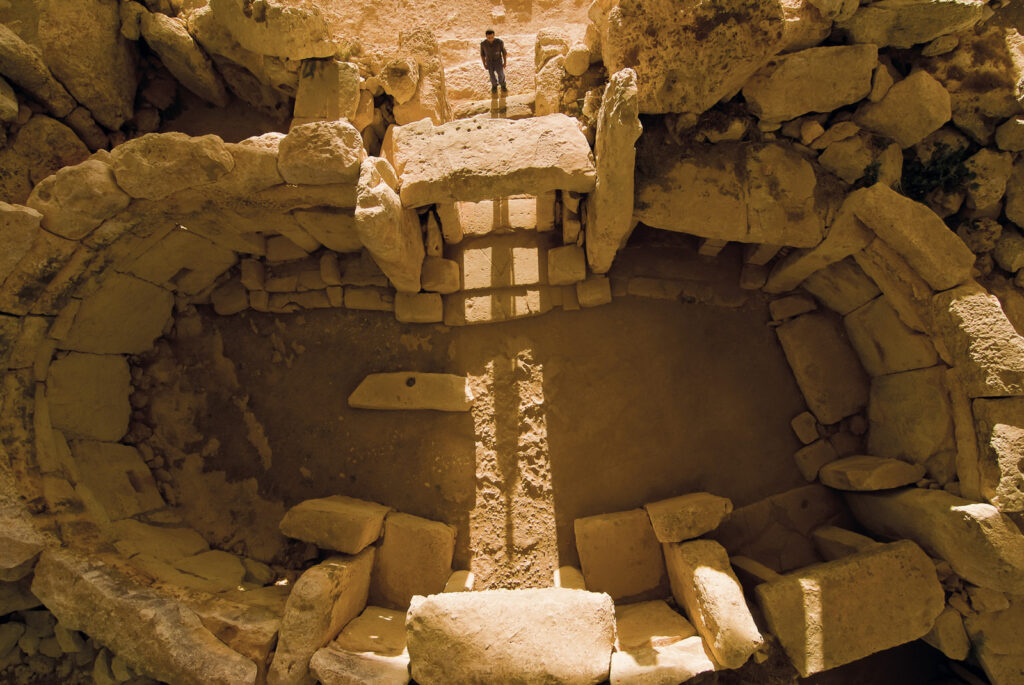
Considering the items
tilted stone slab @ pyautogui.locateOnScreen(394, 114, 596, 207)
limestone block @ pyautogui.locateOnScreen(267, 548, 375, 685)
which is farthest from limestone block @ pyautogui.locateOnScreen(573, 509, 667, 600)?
tilted stone slab @ pyautogui.locateOnScreen(394, 114, 596, 207)

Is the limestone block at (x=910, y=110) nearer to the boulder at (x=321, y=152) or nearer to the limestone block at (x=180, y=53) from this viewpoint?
the boulder at (x=321, y=152)

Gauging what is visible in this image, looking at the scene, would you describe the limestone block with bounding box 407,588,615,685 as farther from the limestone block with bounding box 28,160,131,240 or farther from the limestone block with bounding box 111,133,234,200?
the limestone block with bounding box 28,160,131,240

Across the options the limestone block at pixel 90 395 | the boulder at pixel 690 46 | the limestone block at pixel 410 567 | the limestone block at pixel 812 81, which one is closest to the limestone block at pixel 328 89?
the boulder at pixel 690 46

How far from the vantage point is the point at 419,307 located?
4.07 meters

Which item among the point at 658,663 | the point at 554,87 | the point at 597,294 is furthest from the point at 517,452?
the point at 554,87

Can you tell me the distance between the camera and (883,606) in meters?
3.19

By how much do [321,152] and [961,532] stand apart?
433cm

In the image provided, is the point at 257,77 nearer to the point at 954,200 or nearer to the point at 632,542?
the point at 632,542

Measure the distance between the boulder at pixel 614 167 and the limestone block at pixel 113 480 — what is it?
12.1 ft

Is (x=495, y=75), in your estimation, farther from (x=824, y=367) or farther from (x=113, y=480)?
(x=113, y=480)

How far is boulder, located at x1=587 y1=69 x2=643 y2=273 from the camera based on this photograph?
9.99 ft

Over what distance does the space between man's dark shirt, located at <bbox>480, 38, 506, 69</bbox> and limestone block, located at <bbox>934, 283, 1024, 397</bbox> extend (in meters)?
3.62

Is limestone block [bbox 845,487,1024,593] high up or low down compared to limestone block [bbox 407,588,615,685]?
up

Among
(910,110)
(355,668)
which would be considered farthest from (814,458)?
(355,668)
